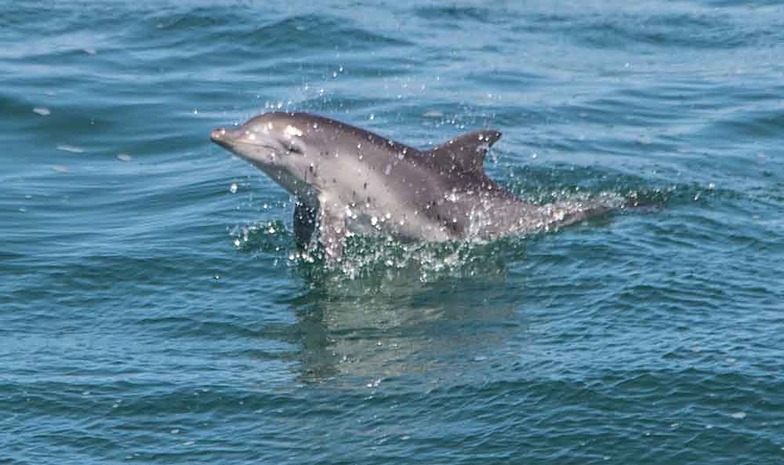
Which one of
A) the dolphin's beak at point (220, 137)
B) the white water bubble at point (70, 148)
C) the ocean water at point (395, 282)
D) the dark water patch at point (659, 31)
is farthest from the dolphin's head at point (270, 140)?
the dark water patch at point (659, 31)

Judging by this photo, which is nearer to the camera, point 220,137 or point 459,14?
point 220,137

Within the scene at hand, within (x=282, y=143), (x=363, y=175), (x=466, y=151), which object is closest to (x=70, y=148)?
(x=282, y=143)

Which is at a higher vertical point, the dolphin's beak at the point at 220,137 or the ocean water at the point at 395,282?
the dolphin's beak at the point at 220,137

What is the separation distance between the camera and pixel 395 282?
1550 cm

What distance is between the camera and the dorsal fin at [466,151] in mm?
16156

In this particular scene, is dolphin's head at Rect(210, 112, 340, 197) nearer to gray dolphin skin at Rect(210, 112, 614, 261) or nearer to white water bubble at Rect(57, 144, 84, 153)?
gray dolphin skin at Rect(210, 112, 614, 261)

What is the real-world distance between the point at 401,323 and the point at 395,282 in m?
1.24

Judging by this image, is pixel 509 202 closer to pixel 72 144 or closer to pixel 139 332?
pixel 139 332

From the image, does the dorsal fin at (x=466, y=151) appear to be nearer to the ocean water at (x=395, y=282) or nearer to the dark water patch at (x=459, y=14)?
the ocean water at (x=395, y=282)

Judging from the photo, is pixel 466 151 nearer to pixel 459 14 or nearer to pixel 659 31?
pixel 659 31

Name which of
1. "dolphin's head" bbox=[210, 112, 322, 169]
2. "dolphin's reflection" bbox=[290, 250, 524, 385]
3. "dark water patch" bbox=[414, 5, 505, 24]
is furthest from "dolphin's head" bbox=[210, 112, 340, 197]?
"dark water patch" bbox=[414, 5, 505, 24]

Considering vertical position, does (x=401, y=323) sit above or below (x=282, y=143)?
below

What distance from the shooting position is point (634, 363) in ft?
42.3

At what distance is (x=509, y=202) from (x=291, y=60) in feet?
38.3
